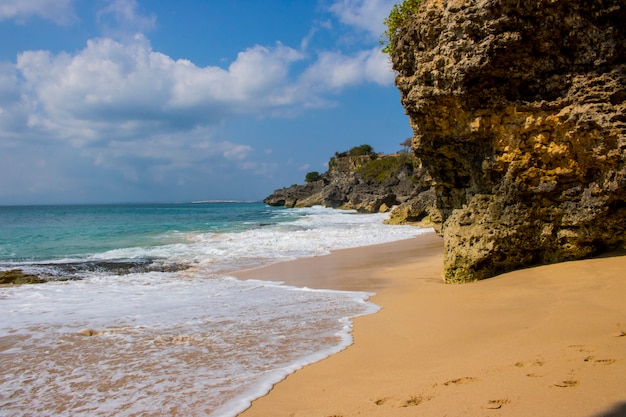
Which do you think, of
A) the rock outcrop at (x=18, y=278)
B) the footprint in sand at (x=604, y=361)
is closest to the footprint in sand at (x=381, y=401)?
the footprint in sand at (x=604, y=361)

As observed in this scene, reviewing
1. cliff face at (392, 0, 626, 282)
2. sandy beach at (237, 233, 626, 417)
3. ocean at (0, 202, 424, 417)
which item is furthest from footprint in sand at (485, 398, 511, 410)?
cliff face at (392, 0, 626, 282)

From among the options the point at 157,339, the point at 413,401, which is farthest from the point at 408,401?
the point at 157,339

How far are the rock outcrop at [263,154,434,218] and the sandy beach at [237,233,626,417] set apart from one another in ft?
77.3

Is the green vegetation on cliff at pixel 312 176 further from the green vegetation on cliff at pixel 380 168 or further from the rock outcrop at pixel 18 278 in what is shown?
the rock outcrop at pixel 18 278

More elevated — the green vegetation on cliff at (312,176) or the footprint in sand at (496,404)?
the green vegetation on cliff at (312,176)

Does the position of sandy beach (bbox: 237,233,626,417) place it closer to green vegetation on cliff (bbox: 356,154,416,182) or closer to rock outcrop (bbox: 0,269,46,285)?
rock outcrop (bbox: 0,269,46,285)

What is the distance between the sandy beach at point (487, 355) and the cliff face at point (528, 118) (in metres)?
0.62

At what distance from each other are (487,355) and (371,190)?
61223 millimetres

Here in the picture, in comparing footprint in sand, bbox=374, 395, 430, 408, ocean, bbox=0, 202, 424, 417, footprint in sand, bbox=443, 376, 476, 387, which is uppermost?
footprint in sand, bbox=443, 376, 476, 387

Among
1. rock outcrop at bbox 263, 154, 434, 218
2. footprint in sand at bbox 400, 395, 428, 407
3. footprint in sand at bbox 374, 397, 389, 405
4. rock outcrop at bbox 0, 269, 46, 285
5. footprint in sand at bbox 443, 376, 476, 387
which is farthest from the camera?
rock outcrop at bbox 263, 154, 434, 218

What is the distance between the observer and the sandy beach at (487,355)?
3176 mm

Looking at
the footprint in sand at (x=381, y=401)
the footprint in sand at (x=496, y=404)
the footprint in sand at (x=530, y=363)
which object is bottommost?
the footprint in sand at (x=381, y=401)

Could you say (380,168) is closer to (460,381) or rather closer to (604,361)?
(604,361)

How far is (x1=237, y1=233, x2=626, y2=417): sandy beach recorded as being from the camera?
3.18m
